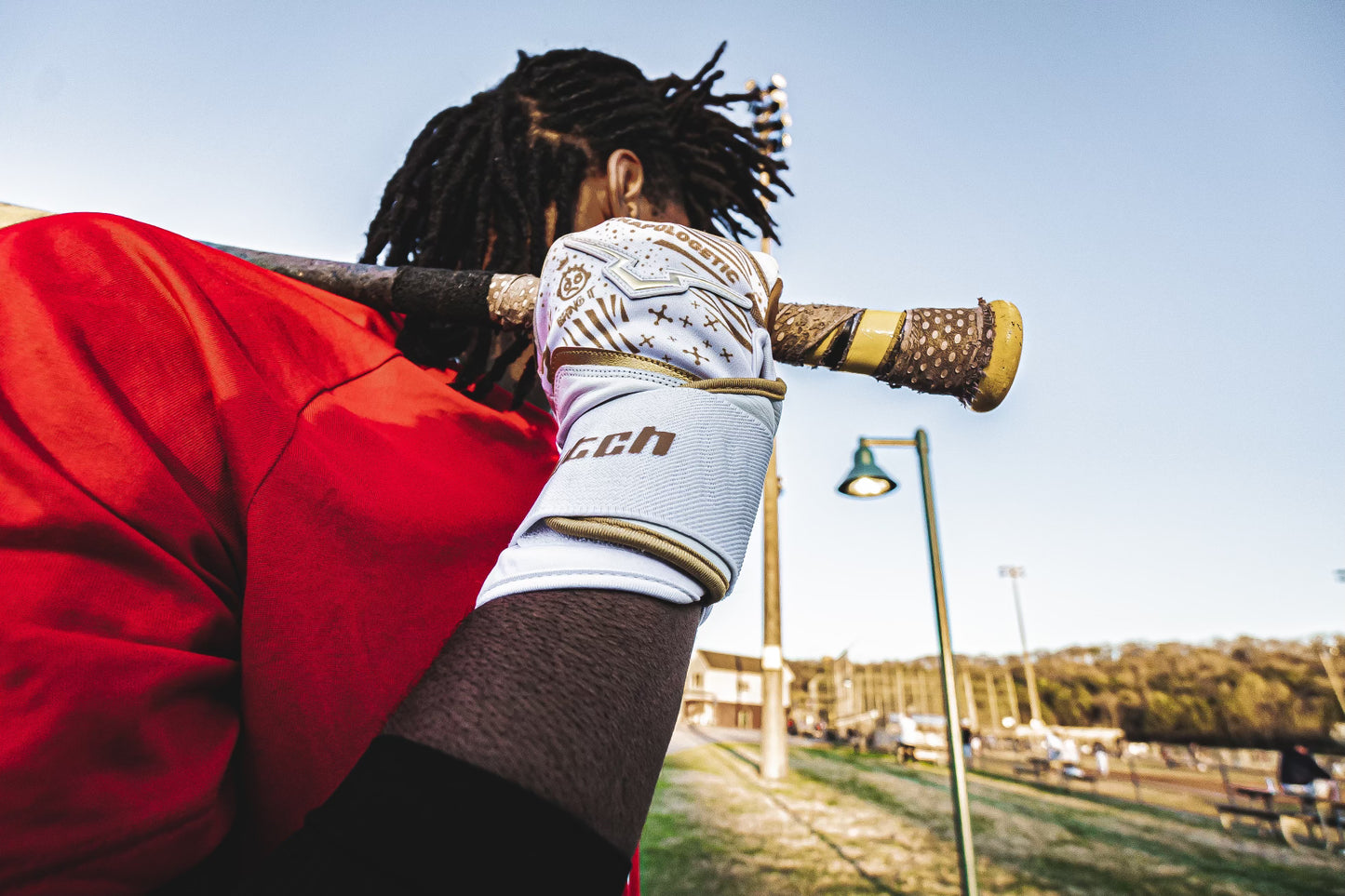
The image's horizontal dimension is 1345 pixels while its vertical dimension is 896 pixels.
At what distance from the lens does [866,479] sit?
7.20m

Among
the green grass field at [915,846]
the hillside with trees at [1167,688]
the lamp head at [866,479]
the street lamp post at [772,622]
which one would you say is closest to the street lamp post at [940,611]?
the lamp head at [866,479]

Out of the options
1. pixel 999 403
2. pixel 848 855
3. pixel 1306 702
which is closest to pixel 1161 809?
pixel 848 855

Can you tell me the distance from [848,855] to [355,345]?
945cm

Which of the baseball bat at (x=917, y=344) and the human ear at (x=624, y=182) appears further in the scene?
the human ear at (x=624, y=182)

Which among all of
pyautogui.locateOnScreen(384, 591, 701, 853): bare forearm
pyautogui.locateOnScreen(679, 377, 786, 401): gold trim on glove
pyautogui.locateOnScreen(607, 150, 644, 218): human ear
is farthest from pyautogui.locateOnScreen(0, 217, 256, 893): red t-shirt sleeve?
pyautogui.locateOnScreen(607, 150, 644, 218): human ear

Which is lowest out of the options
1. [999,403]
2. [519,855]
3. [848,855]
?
[848,855]

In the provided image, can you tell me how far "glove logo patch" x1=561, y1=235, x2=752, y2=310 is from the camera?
684 millimetres

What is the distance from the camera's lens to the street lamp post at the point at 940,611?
201 inches

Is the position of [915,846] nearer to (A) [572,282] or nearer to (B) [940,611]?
(B) [940,611]

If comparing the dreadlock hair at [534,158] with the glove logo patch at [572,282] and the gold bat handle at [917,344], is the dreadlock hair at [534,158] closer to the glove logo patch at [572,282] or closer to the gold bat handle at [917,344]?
the glove logo patch at [572,282]

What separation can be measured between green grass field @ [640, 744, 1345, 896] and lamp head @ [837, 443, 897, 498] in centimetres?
442

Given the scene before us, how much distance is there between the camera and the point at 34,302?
1.88ft

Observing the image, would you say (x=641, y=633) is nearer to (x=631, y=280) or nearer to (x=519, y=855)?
(x=519, y=855)

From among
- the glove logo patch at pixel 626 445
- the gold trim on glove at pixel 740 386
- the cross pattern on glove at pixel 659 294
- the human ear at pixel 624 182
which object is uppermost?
the human ear at pixel 624 182
